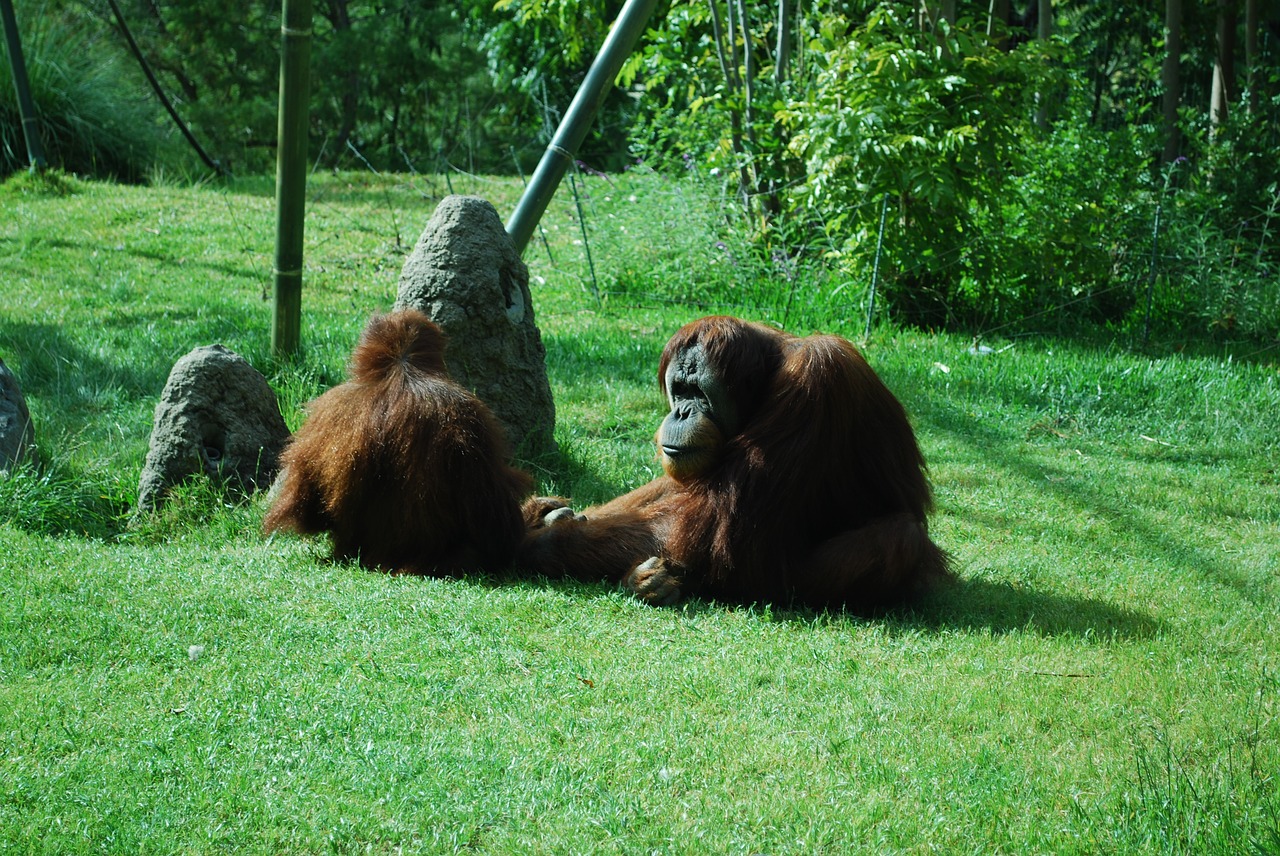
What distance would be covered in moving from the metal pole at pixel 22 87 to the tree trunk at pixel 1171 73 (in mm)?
11144

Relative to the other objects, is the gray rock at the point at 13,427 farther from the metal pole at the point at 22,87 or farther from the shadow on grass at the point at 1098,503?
the metal pole at the point at 22,87

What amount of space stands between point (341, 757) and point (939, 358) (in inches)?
235

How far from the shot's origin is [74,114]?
1280cm

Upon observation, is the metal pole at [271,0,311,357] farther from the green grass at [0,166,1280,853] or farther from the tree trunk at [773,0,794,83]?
the tree trunk at [773,0,794,83]

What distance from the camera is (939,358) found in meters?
7.92

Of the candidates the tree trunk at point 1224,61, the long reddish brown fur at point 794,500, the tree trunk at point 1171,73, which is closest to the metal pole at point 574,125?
the long reddish brown fur at point 794,500

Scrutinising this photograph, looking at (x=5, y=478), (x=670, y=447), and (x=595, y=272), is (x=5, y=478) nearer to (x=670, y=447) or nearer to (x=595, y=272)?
(x=670, y=447)

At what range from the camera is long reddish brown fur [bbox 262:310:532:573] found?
4.25 meters

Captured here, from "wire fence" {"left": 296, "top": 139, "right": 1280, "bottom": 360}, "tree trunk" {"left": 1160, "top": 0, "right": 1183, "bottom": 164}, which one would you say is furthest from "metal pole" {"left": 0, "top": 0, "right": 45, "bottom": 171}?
"tree trunk" {"left": 1160, "top": 0, "right": 1183, "bottom": 164}

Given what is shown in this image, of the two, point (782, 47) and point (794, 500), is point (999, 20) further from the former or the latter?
point (794, 500)

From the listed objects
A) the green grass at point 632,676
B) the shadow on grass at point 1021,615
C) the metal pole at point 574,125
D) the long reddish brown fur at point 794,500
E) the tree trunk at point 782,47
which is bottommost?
the shadow on grass at point 1021,615

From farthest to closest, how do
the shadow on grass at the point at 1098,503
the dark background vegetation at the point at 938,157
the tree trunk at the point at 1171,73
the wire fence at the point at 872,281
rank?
1. the tree trunk at the point at 1171,73
2. the wire fence at the point at 872,281
3. the dark background vegetation at the point at 938,157
4. the shadow on grass at the point at 1098,503

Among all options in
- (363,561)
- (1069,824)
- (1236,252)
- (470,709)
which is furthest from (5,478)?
(1236,252)

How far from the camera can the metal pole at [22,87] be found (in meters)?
10.5
